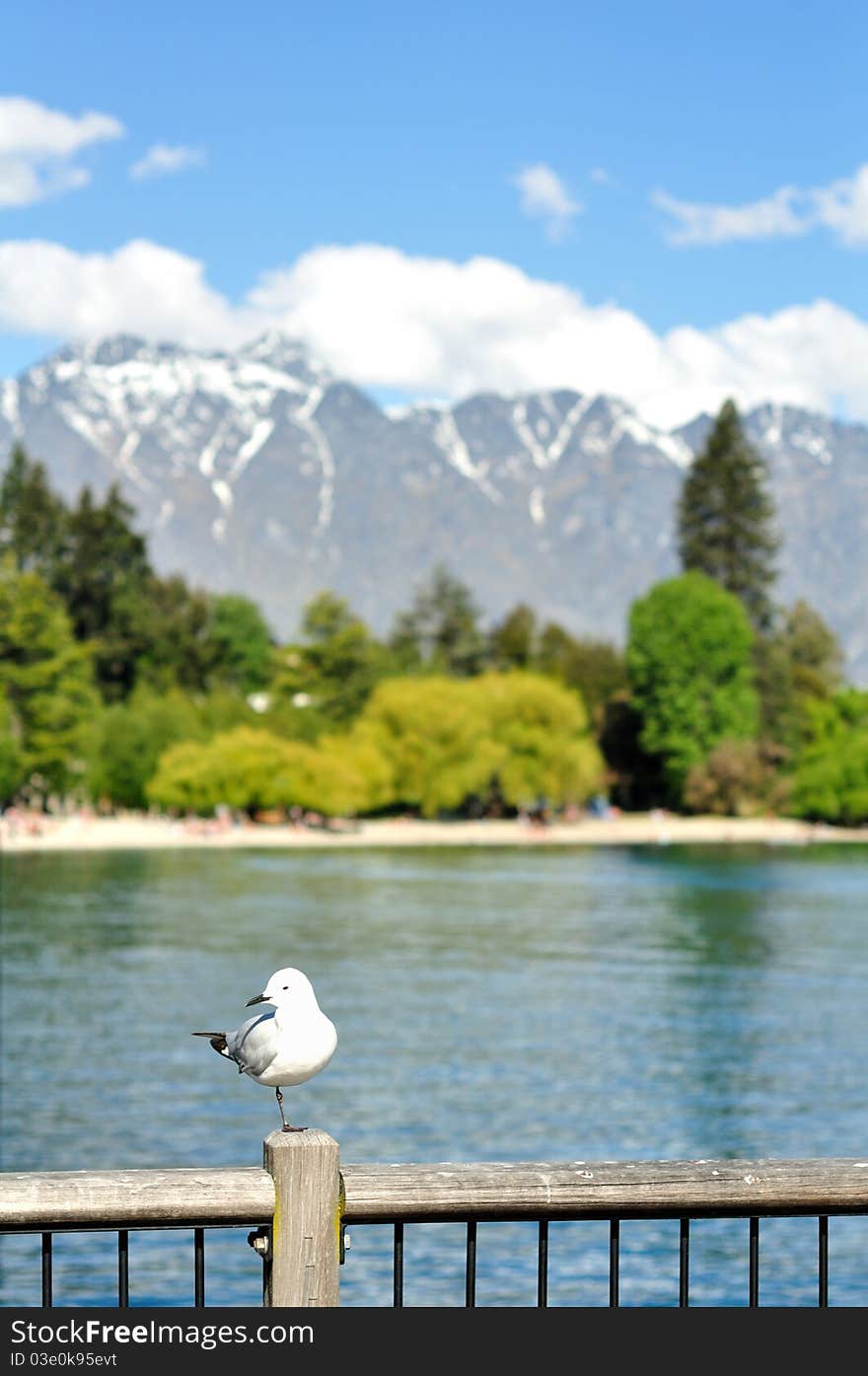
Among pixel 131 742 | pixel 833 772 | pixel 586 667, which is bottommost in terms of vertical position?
pixel 833 772

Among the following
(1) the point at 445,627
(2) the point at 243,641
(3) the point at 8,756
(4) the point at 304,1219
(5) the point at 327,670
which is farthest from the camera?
(2) the point at 243,641

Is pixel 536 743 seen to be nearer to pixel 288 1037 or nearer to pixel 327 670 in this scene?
pixel 327 670

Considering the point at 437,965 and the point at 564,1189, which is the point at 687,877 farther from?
the point at 564,1189

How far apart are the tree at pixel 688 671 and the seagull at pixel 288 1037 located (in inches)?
3742

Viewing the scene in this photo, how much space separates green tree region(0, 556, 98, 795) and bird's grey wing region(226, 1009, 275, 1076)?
84645mm

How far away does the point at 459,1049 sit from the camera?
31.4 m

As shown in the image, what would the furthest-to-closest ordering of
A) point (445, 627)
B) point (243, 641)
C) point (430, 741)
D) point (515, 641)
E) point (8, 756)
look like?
point (243, 641)
point (445, 627)
point (515, 641)
point (430, 741)
point (8, 756)

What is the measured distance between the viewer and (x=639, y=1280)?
17.5 metres

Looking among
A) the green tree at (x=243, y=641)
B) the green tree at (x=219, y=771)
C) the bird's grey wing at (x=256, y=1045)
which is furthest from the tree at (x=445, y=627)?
the bird's grey wing at (x=256, y=1045)

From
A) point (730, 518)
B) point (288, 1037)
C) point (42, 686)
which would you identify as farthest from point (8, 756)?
point (288, 1037)

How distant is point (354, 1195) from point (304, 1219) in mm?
116

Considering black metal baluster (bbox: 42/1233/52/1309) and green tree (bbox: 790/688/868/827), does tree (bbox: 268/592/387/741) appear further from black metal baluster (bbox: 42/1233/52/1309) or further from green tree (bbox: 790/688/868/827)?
black metal baluster (bbox: 42/1233/52/1309)

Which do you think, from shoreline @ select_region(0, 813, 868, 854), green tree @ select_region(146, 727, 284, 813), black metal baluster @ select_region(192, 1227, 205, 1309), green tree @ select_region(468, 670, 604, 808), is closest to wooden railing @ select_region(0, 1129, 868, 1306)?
black metal baluster @ select_region(192, 1227, 205, 1309)

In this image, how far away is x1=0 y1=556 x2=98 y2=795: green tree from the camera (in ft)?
289
